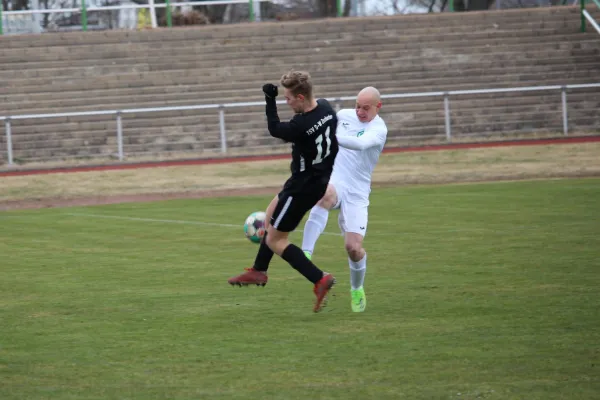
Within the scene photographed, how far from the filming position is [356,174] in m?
8.67

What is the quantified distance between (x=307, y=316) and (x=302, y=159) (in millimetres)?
1206

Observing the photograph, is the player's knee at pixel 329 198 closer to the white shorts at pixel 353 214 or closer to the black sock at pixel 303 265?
the white shorts at pixel 353 214

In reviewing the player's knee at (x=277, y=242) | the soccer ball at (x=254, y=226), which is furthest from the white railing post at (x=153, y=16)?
the player's knee at (x=277, y=242)

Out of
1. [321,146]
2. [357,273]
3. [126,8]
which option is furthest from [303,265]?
[126,8]

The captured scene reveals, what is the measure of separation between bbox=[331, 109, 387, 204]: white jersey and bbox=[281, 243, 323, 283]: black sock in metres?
0.71

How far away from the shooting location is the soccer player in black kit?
26.0 feet

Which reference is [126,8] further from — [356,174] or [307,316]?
[307,316]

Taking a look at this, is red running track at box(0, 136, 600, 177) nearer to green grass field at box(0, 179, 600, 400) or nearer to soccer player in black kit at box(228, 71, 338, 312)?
→ green grass field at box(0, 179, 600, 400)

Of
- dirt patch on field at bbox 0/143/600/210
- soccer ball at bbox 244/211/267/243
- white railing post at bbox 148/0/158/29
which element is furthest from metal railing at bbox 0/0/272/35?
soccer ball at bbox 244/211/267/243

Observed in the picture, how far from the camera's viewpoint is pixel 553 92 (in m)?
30.0

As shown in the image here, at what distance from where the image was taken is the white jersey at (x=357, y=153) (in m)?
8.24

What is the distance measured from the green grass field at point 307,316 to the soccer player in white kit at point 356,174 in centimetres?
39

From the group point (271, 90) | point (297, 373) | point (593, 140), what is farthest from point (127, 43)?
point (297, 373)

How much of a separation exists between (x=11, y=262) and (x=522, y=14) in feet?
84.1
